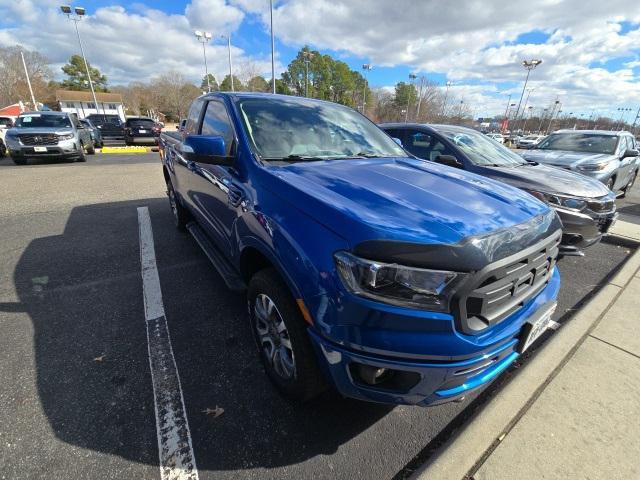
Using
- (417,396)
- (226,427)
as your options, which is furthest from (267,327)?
(417,396)

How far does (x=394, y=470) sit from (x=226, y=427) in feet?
3.14

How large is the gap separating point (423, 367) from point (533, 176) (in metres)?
3.77

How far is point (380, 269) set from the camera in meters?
1.40

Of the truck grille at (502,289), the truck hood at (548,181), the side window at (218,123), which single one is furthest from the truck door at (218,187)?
the truck hood at (548,181)

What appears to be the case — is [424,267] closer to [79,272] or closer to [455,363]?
[455,363]

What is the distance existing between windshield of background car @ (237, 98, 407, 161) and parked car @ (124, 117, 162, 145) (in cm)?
1726

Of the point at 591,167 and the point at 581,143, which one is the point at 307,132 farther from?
the point at 581,143

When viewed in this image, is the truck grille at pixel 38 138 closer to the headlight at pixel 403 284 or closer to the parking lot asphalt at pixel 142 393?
the parking lot asphalt at pixel 142 393

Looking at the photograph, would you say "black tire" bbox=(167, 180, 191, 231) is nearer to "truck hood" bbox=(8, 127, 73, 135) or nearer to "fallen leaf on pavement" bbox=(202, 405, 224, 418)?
"fallen leaf on pavement" bbox=(202, 405, 224, 418)

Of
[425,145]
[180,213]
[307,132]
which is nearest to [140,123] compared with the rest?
[180,213]

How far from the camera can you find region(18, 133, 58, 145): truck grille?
995 cm

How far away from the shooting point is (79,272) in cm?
359

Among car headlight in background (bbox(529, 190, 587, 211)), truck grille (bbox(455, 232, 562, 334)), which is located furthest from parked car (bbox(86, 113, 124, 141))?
truck grille (bbox(455, 232, 562, 334))

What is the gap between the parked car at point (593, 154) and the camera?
6.63m
